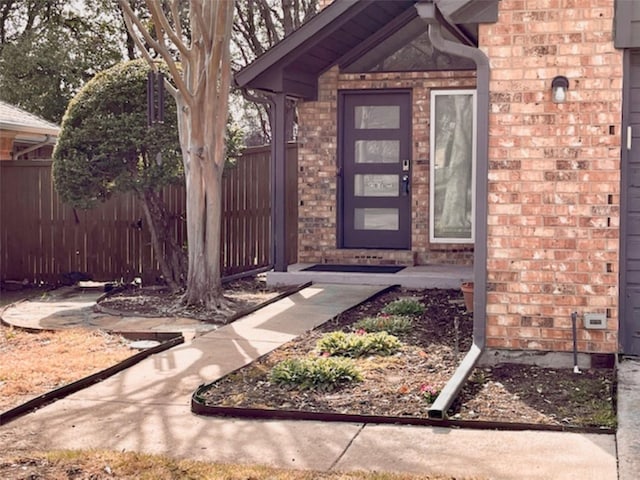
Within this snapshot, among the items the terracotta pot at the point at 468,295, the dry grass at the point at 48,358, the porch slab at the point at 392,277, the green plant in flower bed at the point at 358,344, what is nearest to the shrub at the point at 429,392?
the green plant in flower bed at the point at 358,344

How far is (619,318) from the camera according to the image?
6.39 m

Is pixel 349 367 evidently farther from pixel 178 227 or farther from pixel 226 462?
pixel 178 227

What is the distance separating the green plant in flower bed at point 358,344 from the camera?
6.98 m

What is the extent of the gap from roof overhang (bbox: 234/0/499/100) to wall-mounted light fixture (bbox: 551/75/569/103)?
4530 millimetres

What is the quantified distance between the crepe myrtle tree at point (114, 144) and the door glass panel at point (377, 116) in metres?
2.70

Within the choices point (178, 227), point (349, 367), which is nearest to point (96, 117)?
point (178, 227)

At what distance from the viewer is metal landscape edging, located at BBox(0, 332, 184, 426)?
5430 millimetres

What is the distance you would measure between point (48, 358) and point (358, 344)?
2422 mm

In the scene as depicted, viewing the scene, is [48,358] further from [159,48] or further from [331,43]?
[331,43]

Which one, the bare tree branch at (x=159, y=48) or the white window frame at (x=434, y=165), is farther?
the white window frame at (x=434, y=165)

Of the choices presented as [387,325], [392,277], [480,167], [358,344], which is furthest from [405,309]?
[480,167]

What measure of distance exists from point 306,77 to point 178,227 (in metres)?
2.60

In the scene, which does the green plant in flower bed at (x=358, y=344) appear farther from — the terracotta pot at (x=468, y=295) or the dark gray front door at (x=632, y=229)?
the dark gray front door at (x=632, y=229)

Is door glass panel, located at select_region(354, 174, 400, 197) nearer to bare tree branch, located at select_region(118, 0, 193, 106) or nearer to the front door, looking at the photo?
the front door
